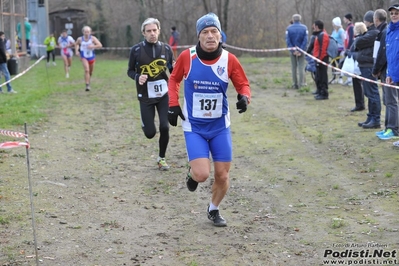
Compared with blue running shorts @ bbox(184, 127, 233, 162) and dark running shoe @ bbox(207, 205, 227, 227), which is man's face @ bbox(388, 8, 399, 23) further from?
dark running shoe @ bbox(207, 205, 227, 227)

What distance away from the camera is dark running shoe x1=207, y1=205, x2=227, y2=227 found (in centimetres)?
677

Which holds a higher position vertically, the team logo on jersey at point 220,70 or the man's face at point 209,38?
the man's face at point 209,38

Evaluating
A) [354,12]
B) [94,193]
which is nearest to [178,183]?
[94,193]

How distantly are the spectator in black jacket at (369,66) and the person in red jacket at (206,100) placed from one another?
640 cm

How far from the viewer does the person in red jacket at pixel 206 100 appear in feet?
21.2

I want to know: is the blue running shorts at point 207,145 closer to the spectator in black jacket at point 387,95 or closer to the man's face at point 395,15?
the man's face at point 395,15

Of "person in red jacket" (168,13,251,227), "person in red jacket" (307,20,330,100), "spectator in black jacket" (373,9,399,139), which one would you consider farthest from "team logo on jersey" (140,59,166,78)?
"person in red jacket" (307,20,330,100)

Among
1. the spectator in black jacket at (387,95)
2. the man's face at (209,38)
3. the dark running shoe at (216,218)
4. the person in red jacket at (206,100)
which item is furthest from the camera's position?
the spectator in black jacket at (387,95)

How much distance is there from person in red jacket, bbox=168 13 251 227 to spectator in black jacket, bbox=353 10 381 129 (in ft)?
21.0

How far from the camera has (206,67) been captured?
6.45 m

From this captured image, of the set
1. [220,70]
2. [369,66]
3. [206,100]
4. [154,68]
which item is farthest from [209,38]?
[369,66]

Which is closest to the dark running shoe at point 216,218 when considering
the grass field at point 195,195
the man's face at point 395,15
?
the grass field at point 195,195

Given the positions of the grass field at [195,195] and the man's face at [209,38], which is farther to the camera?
the man's face at [209,38]

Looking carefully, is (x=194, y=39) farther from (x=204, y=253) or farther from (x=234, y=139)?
(x=204, y=253)
